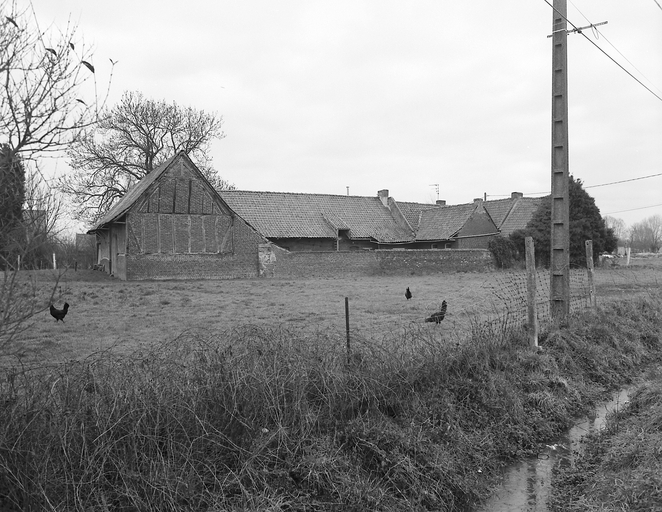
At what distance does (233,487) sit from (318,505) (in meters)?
0.68

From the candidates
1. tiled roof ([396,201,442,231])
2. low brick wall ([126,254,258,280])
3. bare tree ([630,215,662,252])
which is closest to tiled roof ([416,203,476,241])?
tiled roof ([396,201,442,231])

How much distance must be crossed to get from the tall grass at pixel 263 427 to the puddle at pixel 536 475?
0.15 meters

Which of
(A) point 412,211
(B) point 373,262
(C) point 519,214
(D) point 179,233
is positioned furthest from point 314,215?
(C) point 519,214

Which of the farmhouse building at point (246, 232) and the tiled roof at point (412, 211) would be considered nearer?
the farmhouse building at point (246, 232)

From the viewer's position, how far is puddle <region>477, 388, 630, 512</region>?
5.21 metres

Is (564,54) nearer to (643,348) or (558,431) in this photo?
(643,348)

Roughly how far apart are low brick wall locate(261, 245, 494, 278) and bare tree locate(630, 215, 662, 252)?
74689mm

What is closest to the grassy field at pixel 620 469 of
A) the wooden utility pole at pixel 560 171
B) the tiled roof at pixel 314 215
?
the wooden utility pole at pixel 560 171

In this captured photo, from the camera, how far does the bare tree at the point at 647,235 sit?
97.2 m

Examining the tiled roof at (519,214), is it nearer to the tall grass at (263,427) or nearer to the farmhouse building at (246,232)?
the farmhouse building at (246,232)

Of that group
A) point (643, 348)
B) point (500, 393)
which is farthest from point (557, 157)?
point (500, 393)

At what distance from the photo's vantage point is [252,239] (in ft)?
99.2

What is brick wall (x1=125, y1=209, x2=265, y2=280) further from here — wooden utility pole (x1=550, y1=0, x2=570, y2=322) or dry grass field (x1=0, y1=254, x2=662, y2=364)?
wooden utility pole (x1=550, y1=0, x2=570, y2=322)

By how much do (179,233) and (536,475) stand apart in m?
24.9
